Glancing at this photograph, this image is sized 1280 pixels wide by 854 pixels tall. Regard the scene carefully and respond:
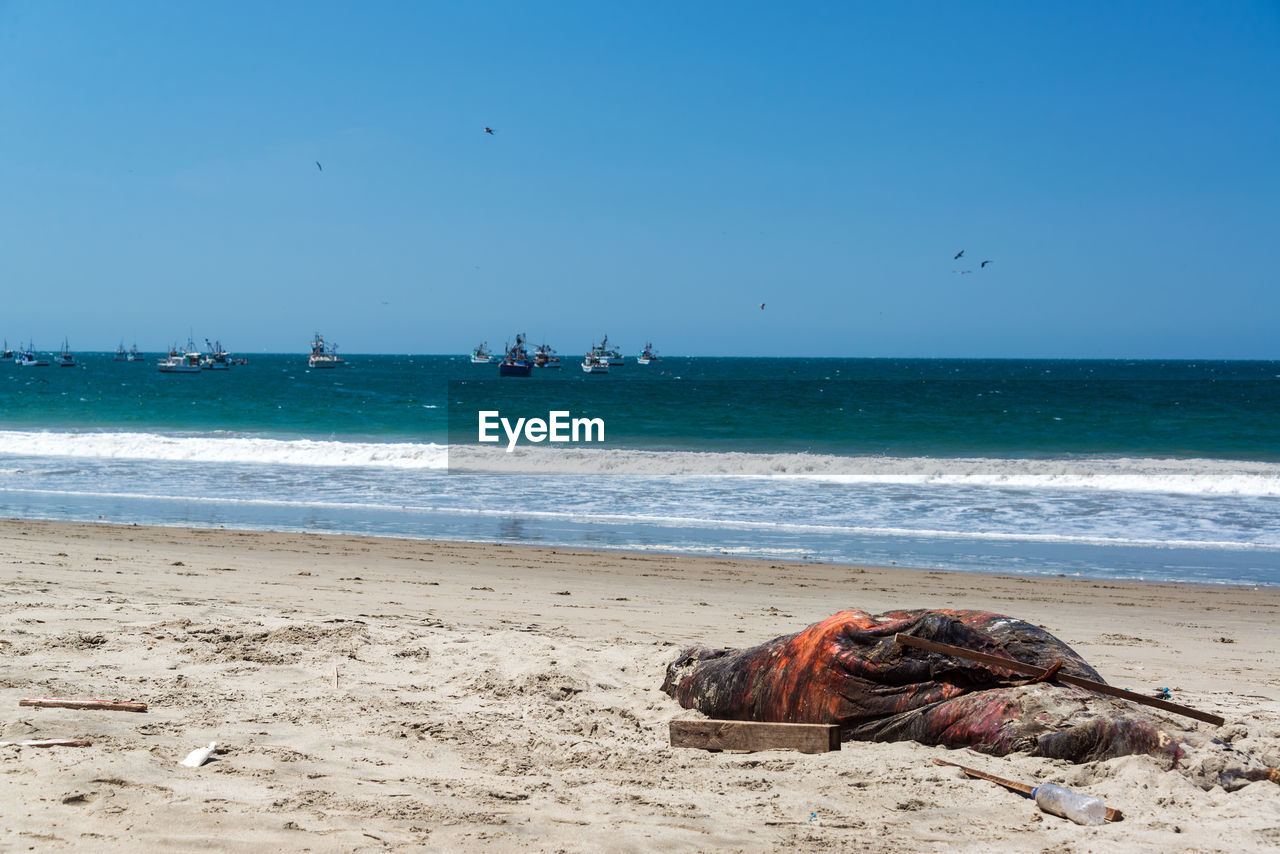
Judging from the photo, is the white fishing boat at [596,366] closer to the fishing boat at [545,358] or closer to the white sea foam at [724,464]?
the fishing boat at [545,358]

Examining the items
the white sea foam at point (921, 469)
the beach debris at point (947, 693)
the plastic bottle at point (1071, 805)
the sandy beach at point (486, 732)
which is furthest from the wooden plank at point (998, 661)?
the white sea foam at point (921, 469)

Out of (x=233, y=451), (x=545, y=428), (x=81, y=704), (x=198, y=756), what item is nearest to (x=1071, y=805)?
(x=198, y=756)

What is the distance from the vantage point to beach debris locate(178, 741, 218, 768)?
13.1ft

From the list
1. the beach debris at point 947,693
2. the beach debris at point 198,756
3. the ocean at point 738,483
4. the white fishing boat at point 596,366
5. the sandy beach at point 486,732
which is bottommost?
the ocean at point 738,483

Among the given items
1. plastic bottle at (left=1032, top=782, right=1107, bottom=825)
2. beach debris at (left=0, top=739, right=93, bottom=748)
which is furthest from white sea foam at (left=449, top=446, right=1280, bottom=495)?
beach debris at (left=0, top=739, right=93, bottom=748)

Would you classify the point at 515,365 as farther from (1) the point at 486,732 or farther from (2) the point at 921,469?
(1) the point at 486,732

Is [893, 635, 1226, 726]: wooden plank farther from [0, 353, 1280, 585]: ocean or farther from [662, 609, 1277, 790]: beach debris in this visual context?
[0, 353, 1280, 585]: ocean

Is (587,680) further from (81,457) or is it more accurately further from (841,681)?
(81,457)

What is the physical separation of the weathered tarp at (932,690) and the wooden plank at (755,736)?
0.41 feet

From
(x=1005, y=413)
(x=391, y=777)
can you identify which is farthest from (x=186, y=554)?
(x=1005, y=413)

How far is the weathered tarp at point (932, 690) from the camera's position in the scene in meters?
4.15

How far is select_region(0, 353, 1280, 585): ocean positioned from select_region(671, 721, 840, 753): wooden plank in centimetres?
746

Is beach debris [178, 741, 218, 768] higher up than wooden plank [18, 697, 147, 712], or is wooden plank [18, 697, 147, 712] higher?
wooden plank [18, 697, 147, 712]

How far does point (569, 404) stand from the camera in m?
57.5
